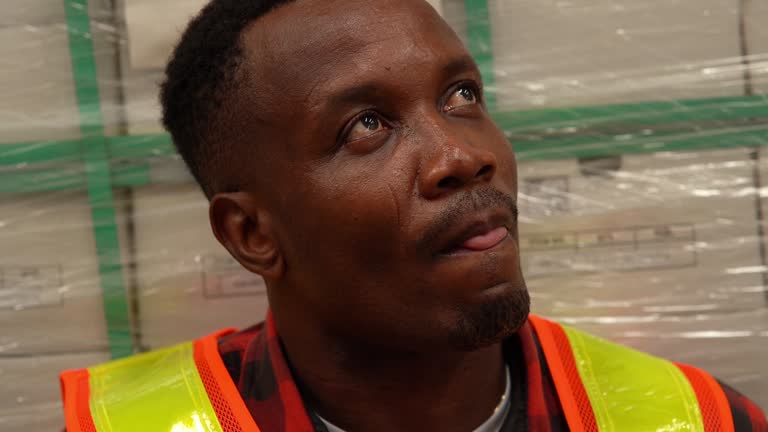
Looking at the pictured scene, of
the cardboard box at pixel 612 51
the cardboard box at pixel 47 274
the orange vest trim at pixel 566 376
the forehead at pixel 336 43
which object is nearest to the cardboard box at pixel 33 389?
the cardboard box at pixel 47 274

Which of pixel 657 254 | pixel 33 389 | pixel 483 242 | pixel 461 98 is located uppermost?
pixel 461 98

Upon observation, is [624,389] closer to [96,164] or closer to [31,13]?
[96,164]

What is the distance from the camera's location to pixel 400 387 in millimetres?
1407

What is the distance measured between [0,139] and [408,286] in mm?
1072

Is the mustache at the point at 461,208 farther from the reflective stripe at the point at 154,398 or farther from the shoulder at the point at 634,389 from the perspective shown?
the reflective stripe at the point at 154,398

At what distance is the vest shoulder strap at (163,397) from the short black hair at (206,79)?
334 millimetres

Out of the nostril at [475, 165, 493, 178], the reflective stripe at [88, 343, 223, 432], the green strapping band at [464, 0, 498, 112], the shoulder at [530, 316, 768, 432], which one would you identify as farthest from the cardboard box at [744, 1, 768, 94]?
the reflective stripe at [88, 343, 223, 432]

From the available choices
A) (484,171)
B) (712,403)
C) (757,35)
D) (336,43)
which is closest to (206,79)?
(336,43)

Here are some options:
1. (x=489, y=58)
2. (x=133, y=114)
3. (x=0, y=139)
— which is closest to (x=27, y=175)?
(x=0, y=139)

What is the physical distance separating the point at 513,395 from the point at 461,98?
56cm

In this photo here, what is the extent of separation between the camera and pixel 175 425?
4.68ft

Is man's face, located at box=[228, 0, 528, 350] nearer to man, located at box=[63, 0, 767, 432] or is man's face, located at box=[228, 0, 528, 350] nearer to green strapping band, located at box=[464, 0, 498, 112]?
man, located at box=[63, 0, 767, 432]

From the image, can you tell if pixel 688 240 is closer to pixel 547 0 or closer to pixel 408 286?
pixel 547 0

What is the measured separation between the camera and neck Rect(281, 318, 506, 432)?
140 centimetres
